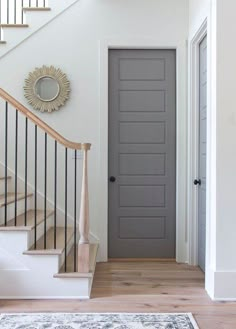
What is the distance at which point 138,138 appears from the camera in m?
3.89

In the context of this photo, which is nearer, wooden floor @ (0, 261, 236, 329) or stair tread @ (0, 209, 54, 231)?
wooden floor @ (0, 261, 236, 329)

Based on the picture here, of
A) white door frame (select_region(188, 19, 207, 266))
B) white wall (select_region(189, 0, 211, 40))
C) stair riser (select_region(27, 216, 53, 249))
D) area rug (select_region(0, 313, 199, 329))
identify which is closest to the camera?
area rug (select_region(0, 313, 199, 329))

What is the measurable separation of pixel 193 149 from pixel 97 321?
202 centimetres

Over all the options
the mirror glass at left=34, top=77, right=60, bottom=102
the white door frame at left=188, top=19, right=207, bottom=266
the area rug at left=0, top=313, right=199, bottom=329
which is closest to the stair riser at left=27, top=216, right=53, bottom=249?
the area rug at left=0, top=313, right=199, bottom=329

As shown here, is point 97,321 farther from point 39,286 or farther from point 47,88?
point 47,88

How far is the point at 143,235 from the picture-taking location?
391cm

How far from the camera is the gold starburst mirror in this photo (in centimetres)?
378

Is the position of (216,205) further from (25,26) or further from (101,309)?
(25,26)

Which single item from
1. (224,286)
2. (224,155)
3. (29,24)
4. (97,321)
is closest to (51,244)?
(97,321)

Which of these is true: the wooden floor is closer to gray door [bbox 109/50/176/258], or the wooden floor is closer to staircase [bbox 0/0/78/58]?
gray door [bbox 109/50/176/258]

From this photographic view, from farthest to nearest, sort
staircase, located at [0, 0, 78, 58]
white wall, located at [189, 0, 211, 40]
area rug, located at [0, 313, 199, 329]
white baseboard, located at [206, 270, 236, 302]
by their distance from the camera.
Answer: staircase, located at [0, 0, 78, 58], white wall, located at [189, 0, 211, 40], white baseboard, located at [206, 270, 236, 302], area rug, located at [0, 313, 199, 329]

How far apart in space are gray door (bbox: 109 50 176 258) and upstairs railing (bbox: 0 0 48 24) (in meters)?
1.15

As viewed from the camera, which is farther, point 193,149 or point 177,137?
point 177,137

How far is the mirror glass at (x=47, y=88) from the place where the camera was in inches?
150
